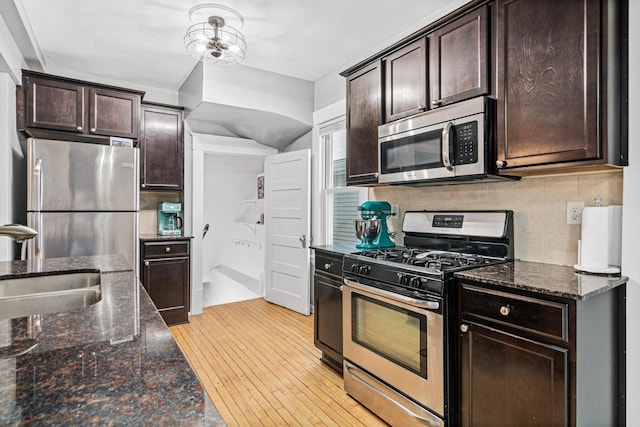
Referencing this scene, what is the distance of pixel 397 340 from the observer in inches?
76.5

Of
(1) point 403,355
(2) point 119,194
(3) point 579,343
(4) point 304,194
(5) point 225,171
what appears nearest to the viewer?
(3) point 579,343

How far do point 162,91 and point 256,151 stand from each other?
4.26ft

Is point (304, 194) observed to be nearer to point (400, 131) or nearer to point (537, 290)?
point (400, 131)

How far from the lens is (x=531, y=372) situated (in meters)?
1.43

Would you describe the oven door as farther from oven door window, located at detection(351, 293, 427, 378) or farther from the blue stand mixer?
the blue stand mixer

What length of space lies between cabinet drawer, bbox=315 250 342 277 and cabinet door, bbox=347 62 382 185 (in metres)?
0.64

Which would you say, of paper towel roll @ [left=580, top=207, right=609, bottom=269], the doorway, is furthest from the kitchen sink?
the doorway

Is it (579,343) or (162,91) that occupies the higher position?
(162,91)

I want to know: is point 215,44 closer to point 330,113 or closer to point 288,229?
point 330,113

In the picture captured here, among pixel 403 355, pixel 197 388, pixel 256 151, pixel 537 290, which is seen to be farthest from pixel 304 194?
pixel 197 388

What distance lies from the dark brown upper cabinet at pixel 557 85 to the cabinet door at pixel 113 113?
3.29m

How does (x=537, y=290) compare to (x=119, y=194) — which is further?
(x=119, y=194)

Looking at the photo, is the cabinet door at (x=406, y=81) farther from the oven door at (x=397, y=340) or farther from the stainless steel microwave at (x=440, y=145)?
the oven door at (x=397, y=340)

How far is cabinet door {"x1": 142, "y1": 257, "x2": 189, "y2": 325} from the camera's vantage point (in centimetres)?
358
